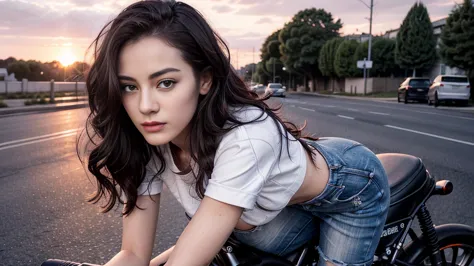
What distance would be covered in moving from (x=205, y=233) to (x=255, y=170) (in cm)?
24

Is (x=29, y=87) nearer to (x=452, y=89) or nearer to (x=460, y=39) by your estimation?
(x=452, y=89)

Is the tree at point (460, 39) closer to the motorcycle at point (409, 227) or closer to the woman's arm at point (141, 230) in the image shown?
the motorcycle at point (409, 227)

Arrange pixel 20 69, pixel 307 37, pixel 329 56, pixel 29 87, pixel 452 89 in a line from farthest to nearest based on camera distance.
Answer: pixel 20 69 → pixel 307 37 → pixel 329 56 → pixel 29 87 → pixel 452 89

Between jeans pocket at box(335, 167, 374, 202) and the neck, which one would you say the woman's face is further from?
jeans pocket at box(335, 167, 374, 202)

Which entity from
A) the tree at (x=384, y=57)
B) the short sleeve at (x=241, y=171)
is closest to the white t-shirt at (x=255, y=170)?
the short sleeve at (x=241, y=171)

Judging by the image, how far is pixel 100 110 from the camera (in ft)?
5.98

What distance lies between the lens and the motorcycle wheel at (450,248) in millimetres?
2514

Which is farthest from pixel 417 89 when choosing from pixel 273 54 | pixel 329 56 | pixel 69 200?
pixel 273 54

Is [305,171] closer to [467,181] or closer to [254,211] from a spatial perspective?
[254,211]

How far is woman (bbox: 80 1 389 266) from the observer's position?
1.62 m

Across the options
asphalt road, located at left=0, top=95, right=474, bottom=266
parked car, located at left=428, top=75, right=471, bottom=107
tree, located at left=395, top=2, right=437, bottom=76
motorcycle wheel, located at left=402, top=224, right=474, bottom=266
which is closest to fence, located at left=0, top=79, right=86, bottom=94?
parked car, located at left=428, top=75, right=471, bottom=107

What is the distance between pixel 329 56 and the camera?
2579 inches

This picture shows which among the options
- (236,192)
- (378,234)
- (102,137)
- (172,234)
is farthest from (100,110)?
(172,234)

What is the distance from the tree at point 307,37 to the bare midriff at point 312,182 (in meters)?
72.7
